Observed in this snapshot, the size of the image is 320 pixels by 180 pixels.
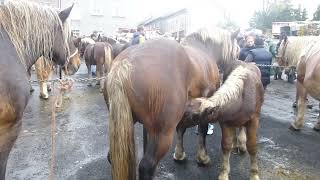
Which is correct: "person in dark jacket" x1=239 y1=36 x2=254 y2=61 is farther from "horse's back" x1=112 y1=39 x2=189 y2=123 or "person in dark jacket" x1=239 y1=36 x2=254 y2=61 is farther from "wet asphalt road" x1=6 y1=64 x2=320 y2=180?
"horse's back" x1=112 y1=39 x2=189 y2=123

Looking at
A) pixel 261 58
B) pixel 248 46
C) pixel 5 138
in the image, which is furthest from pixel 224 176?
pixel 248 46

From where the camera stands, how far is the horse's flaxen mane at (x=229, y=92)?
3.41 meters

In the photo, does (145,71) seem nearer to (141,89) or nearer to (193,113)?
(141,89)

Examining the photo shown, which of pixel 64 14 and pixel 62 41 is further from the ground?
pixel 64 14

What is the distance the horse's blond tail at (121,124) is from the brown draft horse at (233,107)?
2.25 feet

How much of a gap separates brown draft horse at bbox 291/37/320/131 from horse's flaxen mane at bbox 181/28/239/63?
1.51 meters

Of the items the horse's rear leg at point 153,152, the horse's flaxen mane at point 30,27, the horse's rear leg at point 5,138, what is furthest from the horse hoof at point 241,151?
the horse's rear leg at point 5,138

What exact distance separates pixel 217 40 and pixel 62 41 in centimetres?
234

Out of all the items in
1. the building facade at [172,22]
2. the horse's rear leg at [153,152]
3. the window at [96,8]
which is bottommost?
the horse's rear leg at [153,152]

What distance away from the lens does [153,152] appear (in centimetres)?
302

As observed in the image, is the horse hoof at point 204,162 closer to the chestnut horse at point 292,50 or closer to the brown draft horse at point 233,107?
the brown draft horse at point 233,107

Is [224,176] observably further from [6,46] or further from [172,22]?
[172,22]

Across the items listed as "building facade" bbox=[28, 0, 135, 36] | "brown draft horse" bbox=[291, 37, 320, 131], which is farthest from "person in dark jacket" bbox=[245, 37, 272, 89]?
"building facade" bbox=[28, 0, 135, 36]

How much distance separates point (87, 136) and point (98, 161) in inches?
52.1
